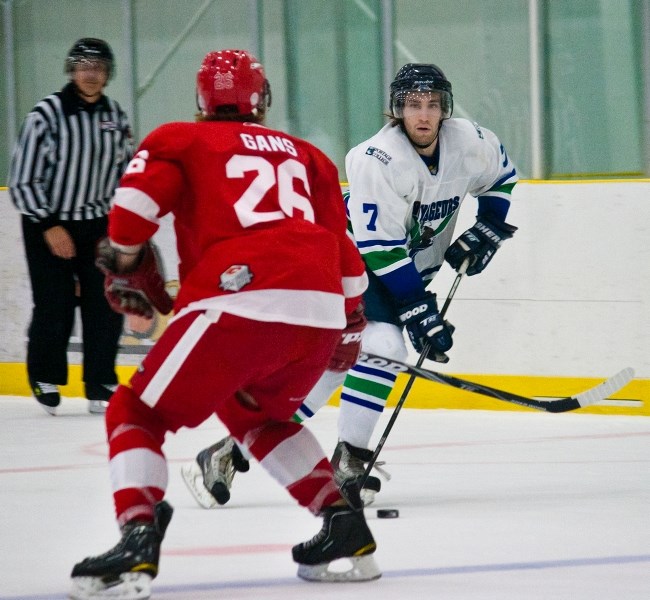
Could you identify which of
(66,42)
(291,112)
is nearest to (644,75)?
(291,112)

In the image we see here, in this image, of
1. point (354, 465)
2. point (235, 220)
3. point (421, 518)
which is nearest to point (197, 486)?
point (354, 465)

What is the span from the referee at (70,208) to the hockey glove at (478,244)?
5.70 feet

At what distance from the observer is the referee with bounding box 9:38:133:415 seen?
471 centimetres

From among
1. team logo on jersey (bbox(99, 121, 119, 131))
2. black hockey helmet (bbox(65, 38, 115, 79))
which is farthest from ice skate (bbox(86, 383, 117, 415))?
black hockey helmet (bbox(65, 38, 115, 79))

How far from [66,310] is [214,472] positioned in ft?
6.05

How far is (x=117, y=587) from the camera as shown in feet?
7.09

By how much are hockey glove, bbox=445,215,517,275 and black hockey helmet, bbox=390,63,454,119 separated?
1.12ft

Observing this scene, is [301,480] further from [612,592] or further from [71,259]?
[71,259]

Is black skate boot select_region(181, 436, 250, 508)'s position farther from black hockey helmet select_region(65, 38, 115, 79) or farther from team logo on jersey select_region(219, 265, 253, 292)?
black hockey helmet select_region(65, 38, 115, 79)

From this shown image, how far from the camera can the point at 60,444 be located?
4258mm

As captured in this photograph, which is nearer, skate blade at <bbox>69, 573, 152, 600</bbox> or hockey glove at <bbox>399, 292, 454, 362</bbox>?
skate blade at <bbox>69, 573, 152, 600</bbox>

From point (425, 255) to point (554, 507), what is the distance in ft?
2.47

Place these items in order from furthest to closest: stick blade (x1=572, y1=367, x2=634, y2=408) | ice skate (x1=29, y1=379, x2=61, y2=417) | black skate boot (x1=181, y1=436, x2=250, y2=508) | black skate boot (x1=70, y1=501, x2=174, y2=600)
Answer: ice skate (x1=29, y1=379, x2=61, y2=417)
stick blade (x1=572, y1=367, x2=634, y2=408)
black skate boot (x1=181, y1=436, x2=250, y2=508)
black skate boot (x1=70, y1=501, x2=174, y2=600)

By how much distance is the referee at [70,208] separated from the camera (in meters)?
4.71
